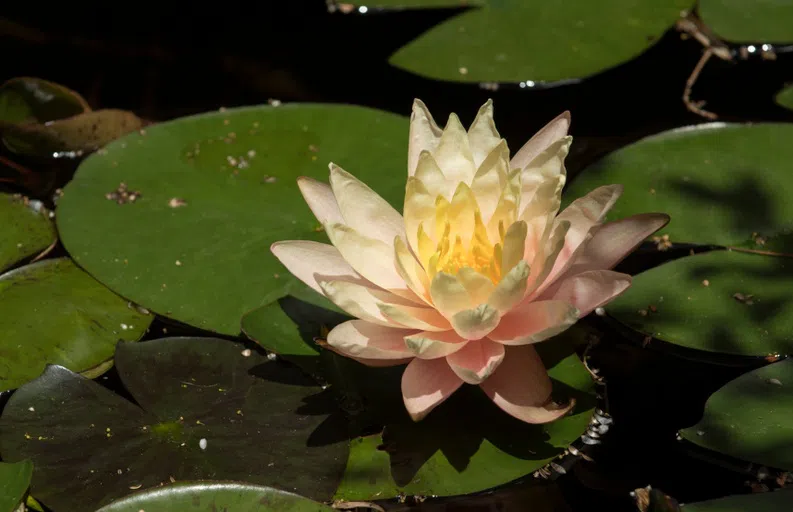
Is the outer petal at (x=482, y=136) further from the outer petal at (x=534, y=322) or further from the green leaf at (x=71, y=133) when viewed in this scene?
the green leaf at (x=71, y=133)

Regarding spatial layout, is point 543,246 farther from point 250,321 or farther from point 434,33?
point 434,33

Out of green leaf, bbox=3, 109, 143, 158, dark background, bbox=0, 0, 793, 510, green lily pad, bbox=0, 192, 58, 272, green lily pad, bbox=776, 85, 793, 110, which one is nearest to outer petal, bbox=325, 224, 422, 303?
dark background, bbox=0, 0, 793, 510

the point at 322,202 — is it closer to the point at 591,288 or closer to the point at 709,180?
the point at 591,288

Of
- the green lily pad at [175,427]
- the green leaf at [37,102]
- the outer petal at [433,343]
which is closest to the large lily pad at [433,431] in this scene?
the green lily pad at [175,427]

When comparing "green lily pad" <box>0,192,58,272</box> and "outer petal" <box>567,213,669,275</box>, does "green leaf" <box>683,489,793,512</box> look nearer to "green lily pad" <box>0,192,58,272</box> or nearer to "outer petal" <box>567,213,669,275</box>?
"outer petal" <box>567,213,669,275</box>

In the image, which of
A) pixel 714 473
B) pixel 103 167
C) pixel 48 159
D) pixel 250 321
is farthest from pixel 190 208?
pixel 714 473

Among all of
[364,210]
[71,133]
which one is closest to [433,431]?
[364,210]
